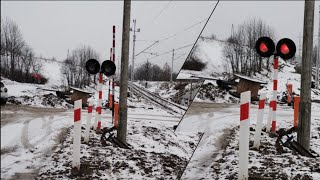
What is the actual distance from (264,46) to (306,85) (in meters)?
1.25

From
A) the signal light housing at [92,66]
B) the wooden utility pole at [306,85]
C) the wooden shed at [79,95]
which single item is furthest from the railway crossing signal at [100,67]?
the wooden utility pole at [306,85]

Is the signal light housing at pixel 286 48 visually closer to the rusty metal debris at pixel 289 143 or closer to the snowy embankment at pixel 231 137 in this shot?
the snowy embankment at pixel 231 137

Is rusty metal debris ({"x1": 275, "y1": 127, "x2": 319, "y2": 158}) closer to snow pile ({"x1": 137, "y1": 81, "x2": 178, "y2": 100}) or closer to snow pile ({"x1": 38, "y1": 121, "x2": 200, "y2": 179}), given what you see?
snow pile ({"x1": 38, "y1": 121, "x2": 200, "y2": 179})

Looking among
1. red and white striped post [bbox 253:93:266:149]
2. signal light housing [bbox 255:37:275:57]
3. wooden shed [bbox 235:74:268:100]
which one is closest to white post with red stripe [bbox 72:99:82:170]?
wooden shed [bbox 235:74:268:100]

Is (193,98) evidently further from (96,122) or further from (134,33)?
(96,122)

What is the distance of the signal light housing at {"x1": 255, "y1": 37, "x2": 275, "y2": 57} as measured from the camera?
2.28 m

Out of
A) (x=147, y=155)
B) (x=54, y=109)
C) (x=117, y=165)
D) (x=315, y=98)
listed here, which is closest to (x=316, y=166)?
(x=315, y=98)

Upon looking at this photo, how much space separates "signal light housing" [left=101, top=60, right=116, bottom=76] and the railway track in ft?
0.64

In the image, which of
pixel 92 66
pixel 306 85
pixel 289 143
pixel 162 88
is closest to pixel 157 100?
pixel 162 88

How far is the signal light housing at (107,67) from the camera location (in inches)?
68.4

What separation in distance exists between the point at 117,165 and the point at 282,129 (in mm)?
1836

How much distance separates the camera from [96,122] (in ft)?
7.75

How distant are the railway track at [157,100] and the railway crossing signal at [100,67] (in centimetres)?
20

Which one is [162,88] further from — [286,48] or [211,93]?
[286,48]
